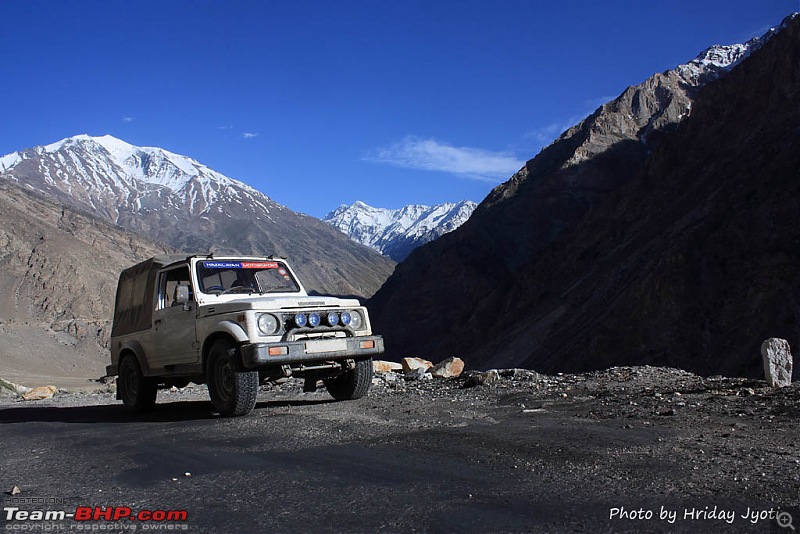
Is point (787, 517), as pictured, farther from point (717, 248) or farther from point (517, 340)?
point (517, 340)

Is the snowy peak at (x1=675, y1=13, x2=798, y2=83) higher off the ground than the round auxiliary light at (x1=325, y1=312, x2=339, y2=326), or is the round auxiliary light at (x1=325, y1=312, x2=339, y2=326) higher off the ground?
the snowy peak at (x1=675, y1=13, x2=798, y2=83)

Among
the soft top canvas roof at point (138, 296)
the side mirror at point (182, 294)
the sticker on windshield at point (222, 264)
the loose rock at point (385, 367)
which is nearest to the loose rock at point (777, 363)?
the sticker on windshield at point (222, 264)

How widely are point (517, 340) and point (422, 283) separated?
43007mm

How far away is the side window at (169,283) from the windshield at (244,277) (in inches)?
15.0

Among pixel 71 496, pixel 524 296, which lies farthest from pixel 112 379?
pixel 71 496

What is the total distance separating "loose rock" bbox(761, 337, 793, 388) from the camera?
10.4 m

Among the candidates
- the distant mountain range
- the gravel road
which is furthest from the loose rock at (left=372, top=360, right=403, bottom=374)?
the distant mountain range

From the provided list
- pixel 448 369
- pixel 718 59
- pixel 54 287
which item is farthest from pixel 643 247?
pixel 718 59

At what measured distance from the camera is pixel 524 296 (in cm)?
6688

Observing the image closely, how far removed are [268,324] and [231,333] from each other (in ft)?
1.58

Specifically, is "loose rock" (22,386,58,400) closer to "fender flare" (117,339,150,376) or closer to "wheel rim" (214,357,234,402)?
"fender flare" (117,339,150,376)

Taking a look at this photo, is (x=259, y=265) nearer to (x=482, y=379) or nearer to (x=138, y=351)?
(x=138, y=351)

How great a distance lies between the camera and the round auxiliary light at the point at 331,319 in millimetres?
9797

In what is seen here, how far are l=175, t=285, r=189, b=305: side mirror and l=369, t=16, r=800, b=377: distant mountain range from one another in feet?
87.6
